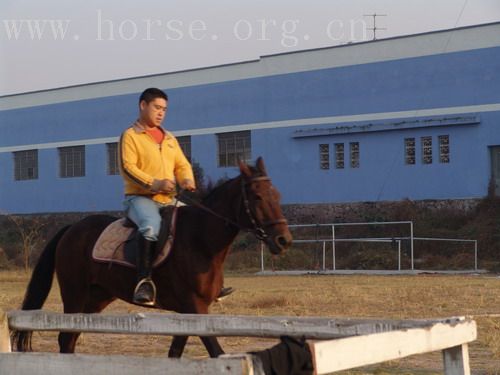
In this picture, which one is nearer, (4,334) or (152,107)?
(4,334)

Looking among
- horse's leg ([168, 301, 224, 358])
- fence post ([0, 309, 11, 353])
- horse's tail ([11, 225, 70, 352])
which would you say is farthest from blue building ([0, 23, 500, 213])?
fence post ([0, 309, 11, 353])

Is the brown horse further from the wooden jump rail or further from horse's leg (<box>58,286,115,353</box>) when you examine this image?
the wooden jump rail

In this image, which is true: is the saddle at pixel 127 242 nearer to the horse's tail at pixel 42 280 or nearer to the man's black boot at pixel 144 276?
the man's black boot at pixel 144 276

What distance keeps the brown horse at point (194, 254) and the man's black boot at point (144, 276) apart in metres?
0.15

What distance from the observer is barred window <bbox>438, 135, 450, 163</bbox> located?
45781mm

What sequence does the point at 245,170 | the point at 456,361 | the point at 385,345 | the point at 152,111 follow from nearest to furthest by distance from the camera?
the point at 385,345 → the point at 456,361 → the point at 245,170 → the point at 152,111

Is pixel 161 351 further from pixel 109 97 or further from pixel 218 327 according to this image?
pixel 109 97

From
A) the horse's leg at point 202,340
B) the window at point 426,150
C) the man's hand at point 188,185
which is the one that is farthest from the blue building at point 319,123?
the horse's leg at point 202,340

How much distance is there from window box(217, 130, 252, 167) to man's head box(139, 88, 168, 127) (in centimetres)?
4339

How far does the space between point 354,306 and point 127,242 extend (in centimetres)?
844

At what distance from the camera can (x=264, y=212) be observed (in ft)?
29.2

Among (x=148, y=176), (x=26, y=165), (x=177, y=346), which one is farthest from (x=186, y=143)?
(x=177, y=346)

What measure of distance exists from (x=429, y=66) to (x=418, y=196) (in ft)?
19.0

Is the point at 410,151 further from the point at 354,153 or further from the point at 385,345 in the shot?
the point at 385,345
